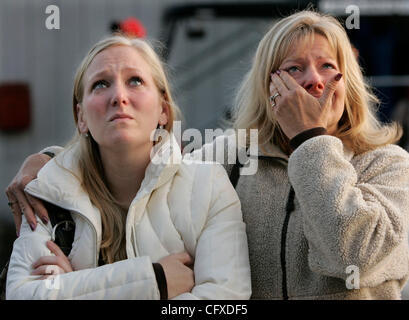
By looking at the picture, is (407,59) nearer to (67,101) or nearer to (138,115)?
(67,101)

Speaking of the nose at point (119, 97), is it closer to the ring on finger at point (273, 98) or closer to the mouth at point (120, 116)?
the mouth at point (120, 116)

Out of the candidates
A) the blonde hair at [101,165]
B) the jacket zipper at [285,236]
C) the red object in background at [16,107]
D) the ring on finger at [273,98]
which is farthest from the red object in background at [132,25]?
the jacket zipper at [285,236]

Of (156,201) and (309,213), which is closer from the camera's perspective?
(309,213)

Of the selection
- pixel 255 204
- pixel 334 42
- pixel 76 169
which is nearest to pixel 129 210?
pixel 76 169

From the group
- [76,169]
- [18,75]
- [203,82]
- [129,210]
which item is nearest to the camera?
[129,210]

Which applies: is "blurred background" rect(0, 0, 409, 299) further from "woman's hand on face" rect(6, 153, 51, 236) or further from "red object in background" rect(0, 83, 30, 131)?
"woman's hand on face" rect(6, 153, 51, 236)

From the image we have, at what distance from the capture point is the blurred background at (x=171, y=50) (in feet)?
15.4

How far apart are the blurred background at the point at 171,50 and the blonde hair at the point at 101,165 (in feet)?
8.17

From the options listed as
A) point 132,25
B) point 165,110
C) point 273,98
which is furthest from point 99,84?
point 132,25

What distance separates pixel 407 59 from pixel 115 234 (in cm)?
390

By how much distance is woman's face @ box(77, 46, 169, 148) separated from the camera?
1.85 meters

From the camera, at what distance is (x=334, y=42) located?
Result: 1.99m

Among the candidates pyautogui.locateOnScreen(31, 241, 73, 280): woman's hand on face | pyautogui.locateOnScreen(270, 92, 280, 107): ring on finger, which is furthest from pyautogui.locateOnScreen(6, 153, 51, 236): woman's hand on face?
pyautogui.locateOnScreen(270, 92, 280, 107): ring on finger

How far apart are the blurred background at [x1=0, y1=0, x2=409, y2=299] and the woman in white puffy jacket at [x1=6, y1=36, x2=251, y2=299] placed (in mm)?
2580
